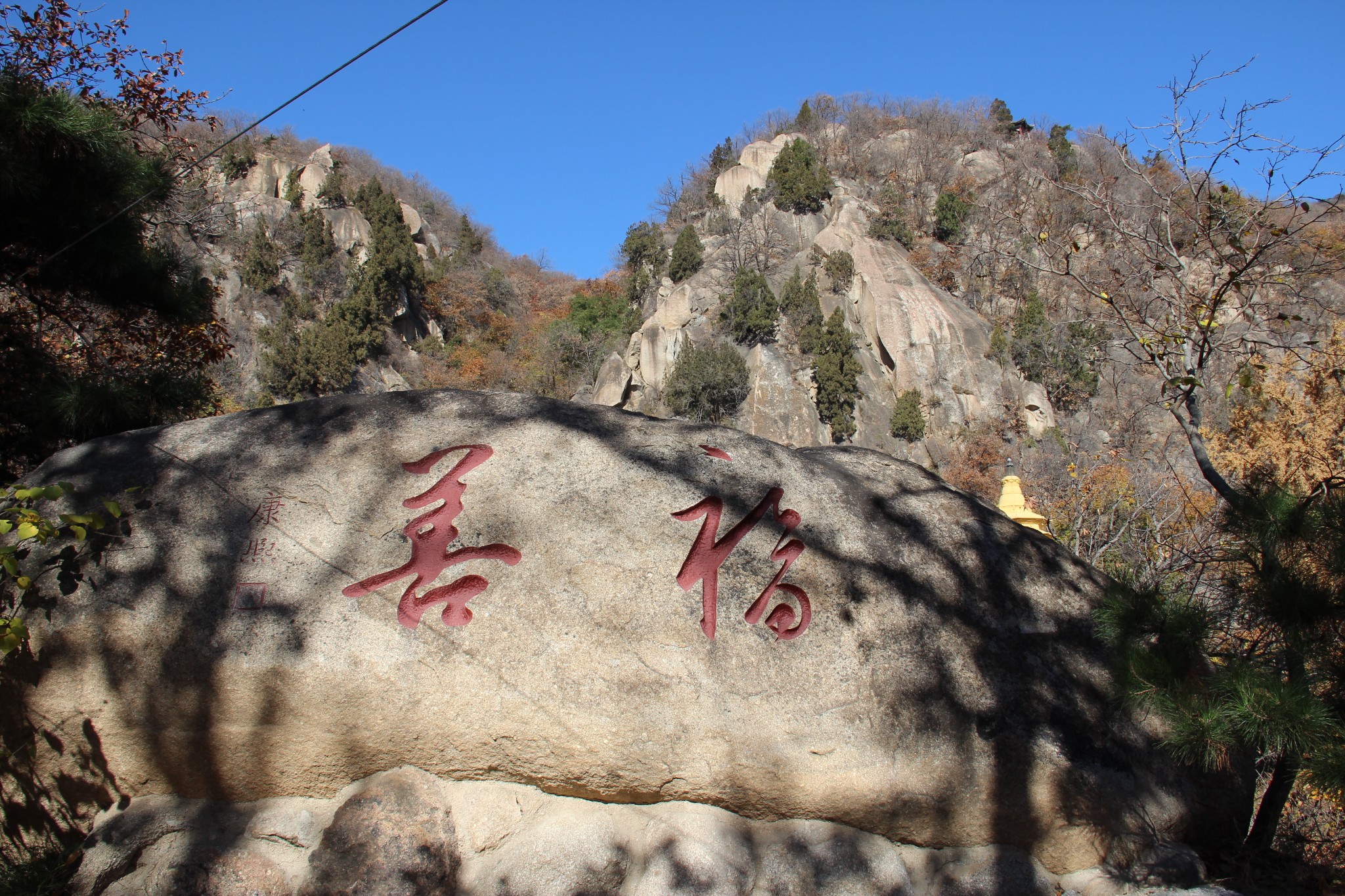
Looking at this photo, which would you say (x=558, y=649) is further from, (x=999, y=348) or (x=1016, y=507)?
(x=999, y=348)

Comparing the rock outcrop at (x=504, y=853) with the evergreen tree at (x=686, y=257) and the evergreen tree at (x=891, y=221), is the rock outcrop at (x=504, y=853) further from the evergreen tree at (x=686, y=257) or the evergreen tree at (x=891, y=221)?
the evergreen tree at (x=891, y=221)

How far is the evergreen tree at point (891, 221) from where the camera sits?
2527 cm

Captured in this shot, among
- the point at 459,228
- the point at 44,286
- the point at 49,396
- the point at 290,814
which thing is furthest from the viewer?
the point at 459,228

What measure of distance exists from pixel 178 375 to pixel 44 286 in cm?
79

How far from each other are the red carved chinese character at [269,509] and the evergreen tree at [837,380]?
17860 mm

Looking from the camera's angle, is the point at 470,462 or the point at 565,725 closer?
the point at 565,725

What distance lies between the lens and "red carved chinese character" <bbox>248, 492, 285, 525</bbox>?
3.22 metres

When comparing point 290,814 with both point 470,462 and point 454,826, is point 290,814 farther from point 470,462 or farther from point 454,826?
point 470,462

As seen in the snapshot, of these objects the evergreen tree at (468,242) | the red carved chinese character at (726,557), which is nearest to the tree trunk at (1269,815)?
the red carved chinese character at (726,557)

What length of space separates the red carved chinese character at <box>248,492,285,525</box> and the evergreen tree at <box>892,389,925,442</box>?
19.2 meters

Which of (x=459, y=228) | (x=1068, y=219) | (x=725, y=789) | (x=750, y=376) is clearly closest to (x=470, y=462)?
(x=725, y=789)

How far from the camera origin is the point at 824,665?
10.3 ft

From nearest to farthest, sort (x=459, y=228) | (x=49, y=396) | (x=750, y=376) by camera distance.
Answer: (x=49, y=396) < (x=750, y=376) < (x=459, y=228)

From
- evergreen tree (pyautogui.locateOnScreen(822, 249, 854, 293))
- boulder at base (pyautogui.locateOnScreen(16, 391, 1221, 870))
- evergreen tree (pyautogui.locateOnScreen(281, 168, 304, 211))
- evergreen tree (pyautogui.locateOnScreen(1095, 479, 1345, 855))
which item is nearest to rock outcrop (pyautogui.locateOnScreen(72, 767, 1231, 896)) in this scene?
boulder at base (pyautogui.locateOnScreen(16, 391, 1221, 870))
